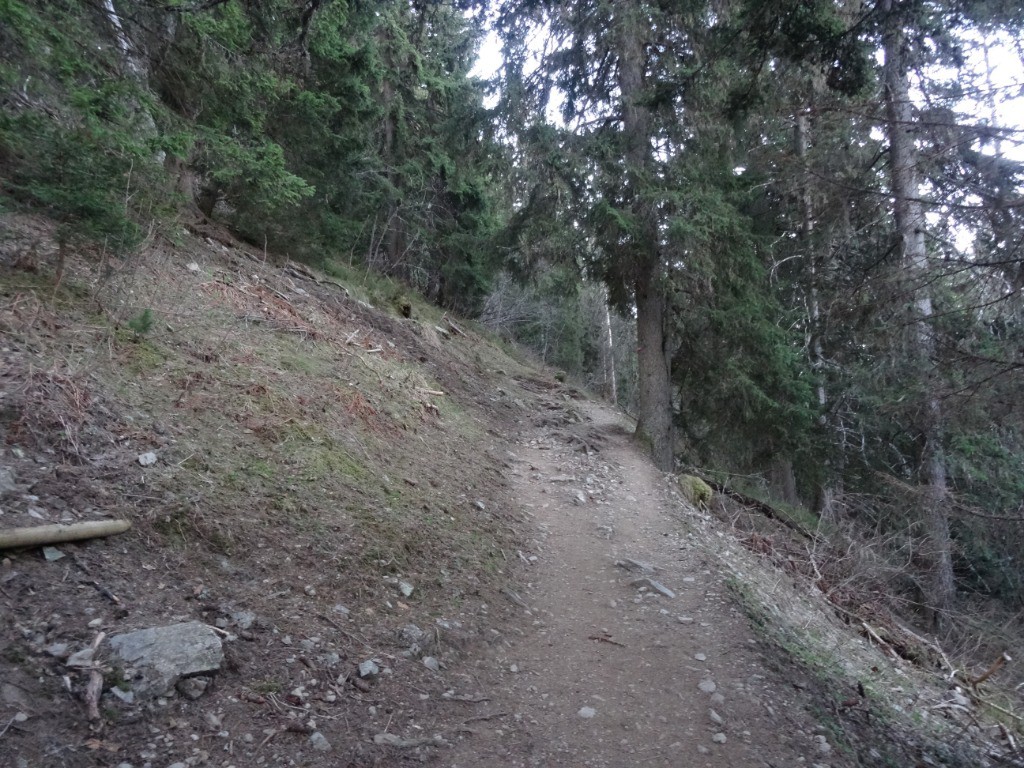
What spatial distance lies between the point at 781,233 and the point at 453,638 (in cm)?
1194

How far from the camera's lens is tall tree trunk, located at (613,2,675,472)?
424 inches

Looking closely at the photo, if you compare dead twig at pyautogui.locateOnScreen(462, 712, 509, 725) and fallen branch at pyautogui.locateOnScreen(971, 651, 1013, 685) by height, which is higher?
fallen branch at pyautogui.locateOnScreen(971, 651, 1013, 685)

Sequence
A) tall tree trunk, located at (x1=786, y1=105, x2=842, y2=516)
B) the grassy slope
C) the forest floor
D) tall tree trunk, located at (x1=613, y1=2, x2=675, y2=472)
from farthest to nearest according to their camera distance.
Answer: tall tree trunk, located at (x1=786, y1=105, x2=842, y2=516), tall tree trunk, located at (x1=613, y1=2, x2=675, y2=472), the grassy slope, the forest floor

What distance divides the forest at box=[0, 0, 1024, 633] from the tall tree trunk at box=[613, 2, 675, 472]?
0.16ft

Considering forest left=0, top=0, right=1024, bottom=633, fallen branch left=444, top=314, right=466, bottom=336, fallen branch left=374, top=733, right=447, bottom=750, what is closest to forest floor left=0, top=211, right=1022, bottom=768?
fallen branch left=374, top=733, right=447, bottom=750

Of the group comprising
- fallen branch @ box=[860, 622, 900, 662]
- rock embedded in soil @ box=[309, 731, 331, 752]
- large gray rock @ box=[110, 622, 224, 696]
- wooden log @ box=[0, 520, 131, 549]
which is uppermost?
wooden log @ box=[0, 520, 131, 549]

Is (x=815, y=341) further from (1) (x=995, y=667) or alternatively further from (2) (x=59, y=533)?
(2) (x=59, y=533)

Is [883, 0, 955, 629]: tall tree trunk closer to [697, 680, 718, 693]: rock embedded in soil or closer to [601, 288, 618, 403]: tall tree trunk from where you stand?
[697, 680, 718, 693]: rock embedded in soil

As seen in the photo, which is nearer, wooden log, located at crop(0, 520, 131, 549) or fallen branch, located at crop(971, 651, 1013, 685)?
wooden log, located at crop(0, 520, 131, 549)

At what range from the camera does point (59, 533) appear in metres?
3.79

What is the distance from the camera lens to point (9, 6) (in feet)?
15.5

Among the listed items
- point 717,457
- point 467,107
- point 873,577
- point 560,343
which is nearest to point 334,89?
point 467,107

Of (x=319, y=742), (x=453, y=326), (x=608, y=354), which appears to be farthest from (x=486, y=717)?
(x=608, y=354)

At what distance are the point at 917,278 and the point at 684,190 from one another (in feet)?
16.7
